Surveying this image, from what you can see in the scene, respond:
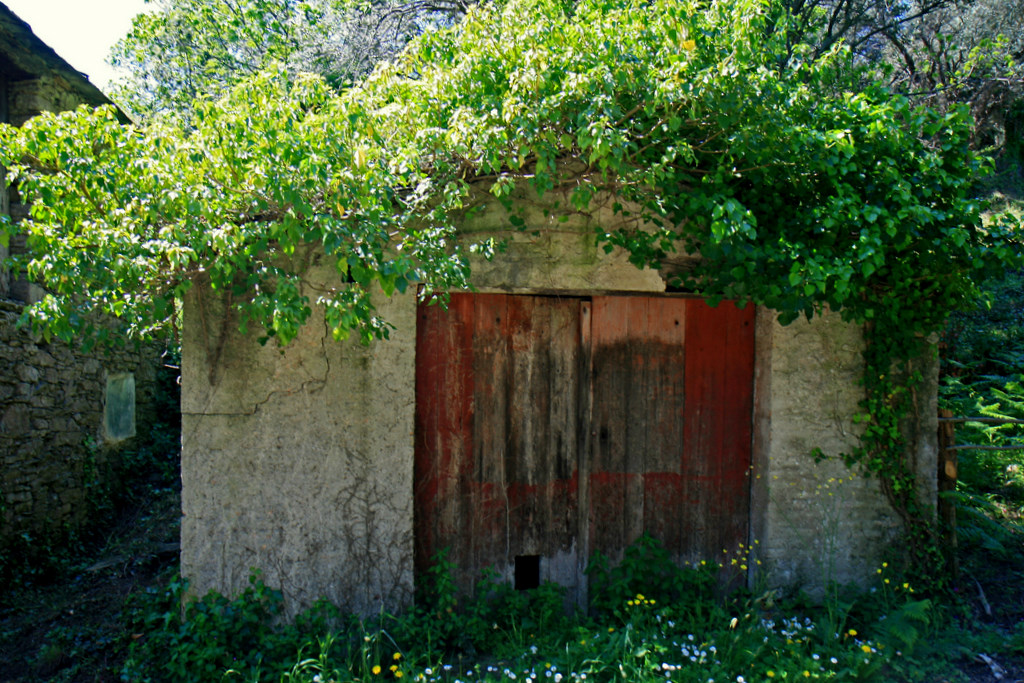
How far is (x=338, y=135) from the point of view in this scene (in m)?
2.97

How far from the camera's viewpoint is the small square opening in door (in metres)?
3.91

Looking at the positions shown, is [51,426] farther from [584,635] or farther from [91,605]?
[584,635]

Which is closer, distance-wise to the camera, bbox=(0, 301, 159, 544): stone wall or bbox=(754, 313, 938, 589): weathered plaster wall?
bbox=(754, 313, 938, 589): weathered plaster wall

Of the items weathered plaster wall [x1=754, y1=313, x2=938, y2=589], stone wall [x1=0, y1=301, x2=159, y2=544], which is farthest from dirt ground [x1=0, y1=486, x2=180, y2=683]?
weathered plaster wall [x1=754, y1=313, x2=938, y2=589]

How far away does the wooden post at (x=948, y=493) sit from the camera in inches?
155

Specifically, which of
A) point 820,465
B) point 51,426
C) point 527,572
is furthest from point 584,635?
point 51,426

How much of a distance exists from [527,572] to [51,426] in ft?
14.2

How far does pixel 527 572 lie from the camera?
3936 millimetres

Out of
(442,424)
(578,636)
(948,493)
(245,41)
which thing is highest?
(245,41)

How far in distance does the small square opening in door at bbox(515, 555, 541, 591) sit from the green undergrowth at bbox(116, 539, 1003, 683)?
15cm

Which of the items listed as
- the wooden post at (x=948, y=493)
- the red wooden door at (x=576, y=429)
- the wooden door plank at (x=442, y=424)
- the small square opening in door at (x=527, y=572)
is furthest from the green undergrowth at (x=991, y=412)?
the wooden door plank at (x=442, y=424)

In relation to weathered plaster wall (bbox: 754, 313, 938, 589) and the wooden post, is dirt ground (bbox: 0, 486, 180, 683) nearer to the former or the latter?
weathered plaster wall (bbox: 754, 313, 938, 589)

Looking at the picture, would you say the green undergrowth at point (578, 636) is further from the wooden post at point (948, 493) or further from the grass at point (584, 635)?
the wooden post at point (948, 493)

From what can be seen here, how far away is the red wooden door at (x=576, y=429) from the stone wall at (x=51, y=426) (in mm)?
3489
